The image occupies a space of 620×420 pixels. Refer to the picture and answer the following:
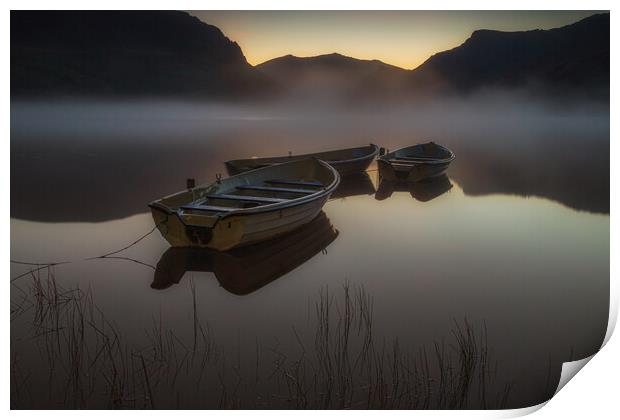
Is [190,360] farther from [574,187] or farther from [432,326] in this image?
[574,187]

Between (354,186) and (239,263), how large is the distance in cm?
499

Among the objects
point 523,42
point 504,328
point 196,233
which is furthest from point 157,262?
point 523,42

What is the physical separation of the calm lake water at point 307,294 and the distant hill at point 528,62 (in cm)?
24

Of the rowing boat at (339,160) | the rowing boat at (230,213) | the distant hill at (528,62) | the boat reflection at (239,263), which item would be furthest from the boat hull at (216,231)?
the rowing boat at (339,160)

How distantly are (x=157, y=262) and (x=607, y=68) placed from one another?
11.7ft

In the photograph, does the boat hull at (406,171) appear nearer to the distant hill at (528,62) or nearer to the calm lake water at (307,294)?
the calm lake water at (307,294)

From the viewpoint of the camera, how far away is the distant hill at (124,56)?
377cm

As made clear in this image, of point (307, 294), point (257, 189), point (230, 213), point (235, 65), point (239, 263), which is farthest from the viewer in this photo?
point (257, 189)

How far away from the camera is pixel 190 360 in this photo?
3510mm

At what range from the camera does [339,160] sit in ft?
34.4

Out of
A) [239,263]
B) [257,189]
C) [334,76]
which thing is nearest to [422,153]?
[257,189]

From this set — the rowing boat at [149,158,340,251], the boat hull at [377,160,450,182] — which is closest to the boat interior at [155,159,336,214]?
the rowing boat at [149,158,340,251]

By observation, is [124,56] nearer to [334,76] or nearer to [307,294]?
[334,76]

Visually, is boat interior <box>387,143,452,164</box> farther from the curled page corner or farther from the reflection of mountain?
the curled page corner
